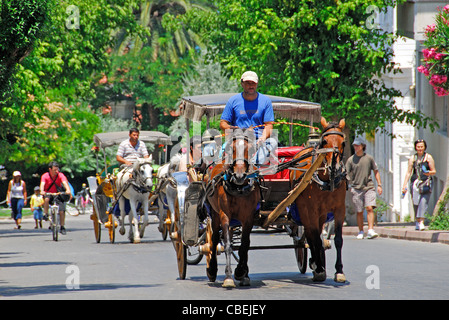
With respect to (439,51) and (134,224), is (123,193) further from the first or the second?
(439,51)

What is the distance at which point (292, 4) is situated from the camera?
2873cm

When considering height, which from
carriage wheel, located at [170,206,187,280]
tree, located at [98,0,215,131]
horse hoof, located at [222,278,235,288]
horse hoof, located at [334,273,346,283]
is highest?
tree, located at [98,0,215,131]

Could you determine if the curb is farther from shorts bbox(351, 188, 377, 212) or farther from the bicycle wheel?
the bicycle wheel

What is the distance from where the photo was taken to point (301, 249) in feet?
47.1

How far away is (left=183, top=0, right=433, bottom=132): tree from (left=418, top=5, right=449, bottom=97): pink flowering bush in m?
6.73

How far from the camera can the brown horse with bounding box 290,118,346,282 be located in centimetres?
1209

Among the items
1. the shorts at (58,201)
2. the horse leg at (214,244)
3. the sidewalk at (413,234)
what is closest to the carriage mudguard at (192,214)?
the horse leg at (214,244)

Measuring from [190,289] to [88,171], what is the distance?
5636 cm

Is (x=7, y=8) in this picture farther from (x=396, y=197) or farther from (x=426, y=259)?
(x=396, y=197)

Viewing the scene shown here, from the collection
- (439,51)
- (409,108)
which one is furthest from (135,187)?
(409,108)

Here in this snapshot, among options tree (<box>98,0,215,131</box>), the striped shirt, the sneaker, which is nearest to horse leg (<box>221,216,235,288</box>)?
the sneaker

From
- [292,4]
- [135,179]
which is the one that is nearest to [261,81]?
[292,4]

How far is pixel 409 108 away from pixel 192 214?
77.5 feet
